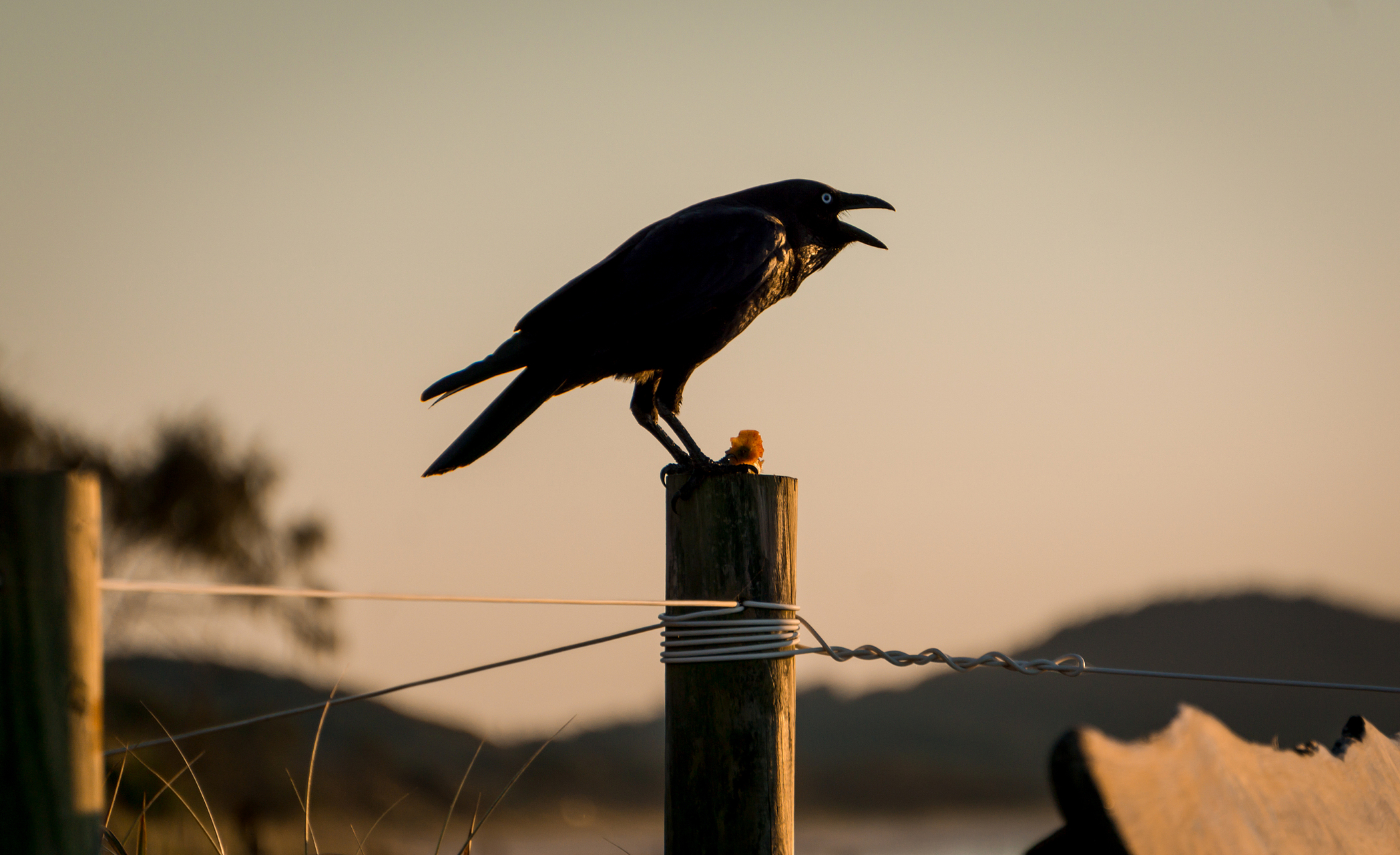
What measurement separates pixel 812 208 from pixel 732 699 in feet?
7.62

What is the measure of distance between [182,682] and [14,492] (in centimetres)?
1881

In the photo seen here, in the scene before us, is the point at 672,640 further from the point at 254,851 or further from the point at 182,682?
the point at 182,682

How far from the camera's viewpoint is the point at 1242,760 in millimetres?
1550

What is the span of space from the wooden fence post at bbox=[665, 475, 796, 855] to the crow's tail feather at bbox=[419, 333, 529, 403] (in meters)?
1.13

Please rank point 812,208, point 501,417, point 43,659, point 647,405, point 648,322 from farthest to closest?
point 812,208, point 647,405, point 648,322, point 501,417, point 43,659

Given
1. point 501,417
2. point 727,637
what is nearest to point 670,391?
point 501,417

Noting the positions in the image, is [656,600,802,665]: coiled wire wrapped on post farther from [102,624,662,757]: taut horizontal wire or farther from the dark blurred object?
the dark blurred object

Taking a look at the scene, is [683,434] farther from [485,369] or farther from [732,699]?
[732,699]

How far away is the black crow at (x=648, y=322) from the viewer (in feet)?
9.88

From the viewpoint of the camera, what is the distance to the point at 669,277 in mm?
3193

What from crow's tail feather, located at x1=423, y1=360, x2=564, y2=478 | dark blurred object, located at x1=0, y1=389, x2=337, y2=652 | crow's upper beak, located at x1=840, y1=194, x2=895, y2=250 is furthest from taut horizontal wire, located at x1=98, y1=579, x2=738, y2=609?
dark blurred object, located at x1=0, y1=389, x2=337, y2=652

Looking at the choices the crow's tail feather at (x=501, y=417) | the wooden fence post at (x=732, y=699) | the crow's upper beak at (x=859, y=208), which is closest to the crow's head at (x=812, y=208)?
the crow's upper beak at (x=859, y=208)

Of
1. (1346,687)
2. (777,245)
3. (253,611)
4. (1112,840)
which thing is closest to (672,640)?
(1112,840)

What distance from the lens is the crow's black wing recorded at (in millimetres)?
3158
